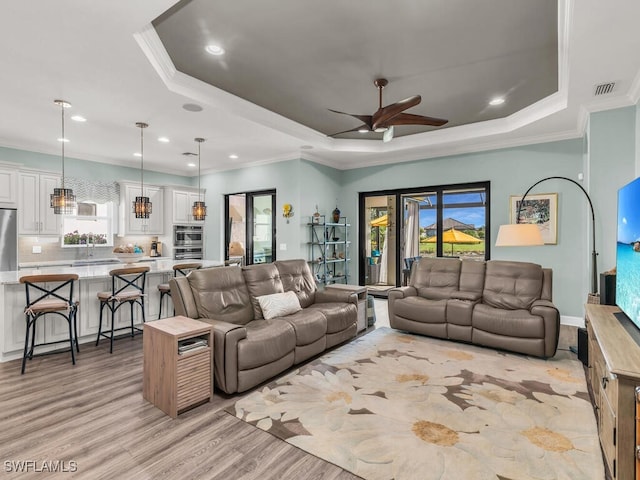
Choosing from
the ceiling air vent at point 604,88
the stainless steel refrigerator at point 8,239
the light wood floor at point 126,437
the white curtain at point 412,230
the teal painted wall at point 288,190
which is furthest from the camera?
the white curtain at point 412,230

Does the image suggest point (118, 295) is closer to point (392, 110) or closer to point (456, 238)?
point (392, 110)

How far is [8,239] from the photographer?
5059 mm

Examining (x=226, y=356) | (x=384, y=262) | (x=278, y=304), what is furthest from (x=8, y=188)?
(x=384, y=262)

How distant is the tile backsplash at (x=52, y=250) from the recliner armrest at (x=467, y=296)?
21.0 ft

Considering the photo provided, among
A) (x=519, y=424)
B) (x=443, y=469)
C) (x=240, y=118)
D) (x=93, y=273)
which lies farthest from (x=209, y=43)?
(x=519, y=424)

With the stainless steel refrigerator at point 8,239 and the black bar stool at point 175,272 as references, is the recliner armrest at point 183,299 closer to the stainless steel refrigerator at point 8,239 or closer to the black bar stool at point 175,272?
the black bar stool at point 175,272

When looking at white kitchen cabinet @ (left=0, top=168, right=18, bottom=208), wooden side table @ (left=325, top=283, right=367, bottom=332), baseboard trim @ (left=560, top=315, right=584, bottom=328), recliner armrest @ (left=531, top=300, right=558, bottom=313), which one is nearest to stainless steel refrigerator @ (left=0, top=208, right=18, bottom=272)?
white kitchen cabinet @ (left=0, top=168, right=18, bottom=208)

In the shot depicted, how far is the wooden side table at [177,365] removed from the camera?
257 centimetres

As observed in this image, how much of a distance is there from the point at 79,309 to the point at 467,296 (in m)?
4.78

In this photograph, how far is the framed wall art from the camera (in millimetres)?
5238

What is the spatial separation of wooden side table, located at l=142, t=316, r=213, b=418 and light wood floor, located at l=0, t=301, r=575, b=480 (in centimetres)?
9

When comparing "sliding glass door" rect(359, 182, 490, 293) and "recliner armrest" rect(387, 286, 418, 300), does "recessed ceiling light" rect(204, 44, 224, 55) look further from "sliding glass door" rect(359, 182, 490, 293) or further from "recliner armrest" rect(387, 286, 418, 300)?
"sliding glass door" rect(359, 182, 490, 293)

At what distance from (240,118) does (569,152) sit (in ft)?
15.8

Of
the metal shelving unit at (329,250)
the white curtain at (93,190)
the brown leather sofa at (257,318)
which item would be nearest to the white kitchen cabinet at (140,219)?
the white curtain at (93,190)
